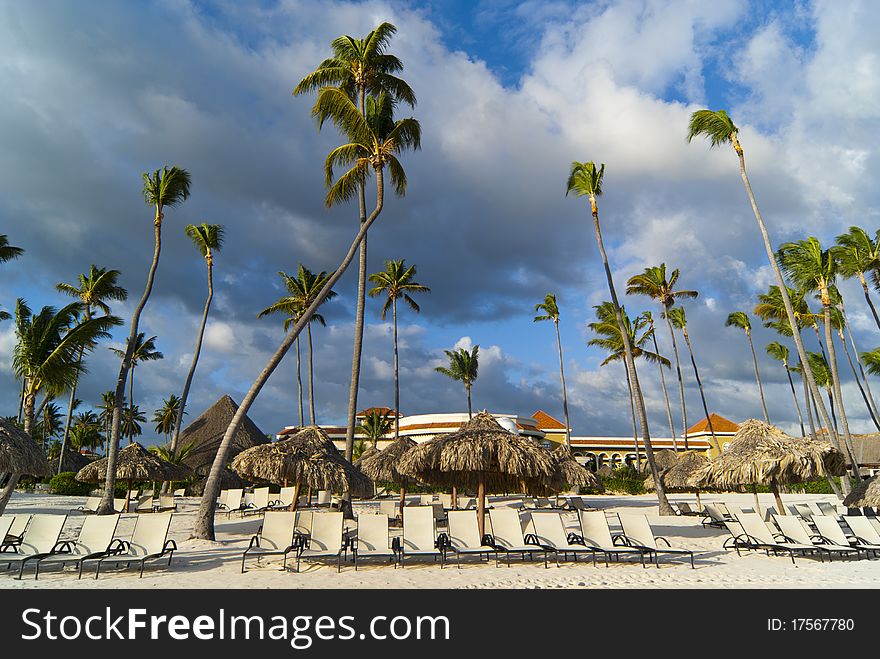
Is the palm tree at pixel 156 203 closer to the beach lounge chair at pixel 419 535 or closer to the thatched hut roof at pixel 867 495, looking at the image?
the beach lounge chair at pixel 419 535

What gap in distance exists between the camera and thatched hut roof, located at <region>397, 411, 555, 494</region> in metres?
9.89

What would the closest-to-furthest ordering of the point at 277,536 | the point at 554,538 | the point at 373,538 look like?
the point at 277,536 → the point at 373,538 → the point at 554,538

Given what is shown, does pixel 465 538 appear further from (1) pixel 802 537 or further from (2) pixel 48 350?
(2) pixel 48 350

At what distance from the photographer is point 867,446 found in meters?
38.8

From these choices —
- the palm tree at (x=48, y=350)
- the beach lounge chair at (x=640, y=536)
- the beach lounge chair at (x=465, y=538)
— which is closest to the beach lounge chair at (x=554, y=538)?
the beach lounge chair at (x=640, y=536)

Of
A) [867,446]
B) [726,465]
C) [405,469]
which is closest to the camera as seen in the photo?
[405,469]

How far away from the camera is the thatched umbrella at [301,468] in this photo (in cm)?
1197

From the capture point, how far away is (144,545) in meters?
8.13

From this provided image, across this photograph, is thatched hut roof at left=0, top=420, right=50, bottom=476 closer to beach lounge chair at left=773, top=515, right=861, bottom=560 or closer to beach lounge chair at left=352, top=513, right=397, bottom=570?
beach lounge chair at left=352, top=513, right=397, bottom=570

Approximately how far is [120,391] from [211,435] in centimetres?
1446

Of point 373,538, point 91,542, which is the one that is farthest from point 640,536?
point 91,542
